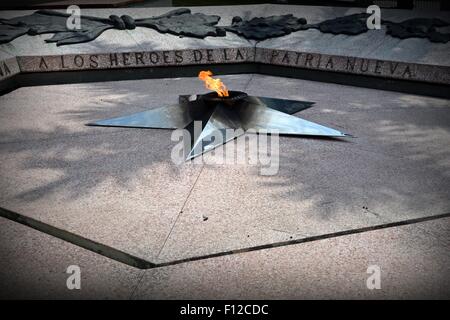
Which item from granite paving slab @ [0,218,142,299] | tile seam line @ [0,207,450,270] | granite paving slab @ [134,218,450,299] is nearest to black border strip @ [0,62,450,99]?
tile seam line @ [0,207,450,270]

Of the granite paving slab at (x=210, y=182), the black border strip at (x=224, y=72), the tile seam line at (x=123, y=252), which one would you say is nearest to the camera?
the tile seam line at (x=123, y=252)

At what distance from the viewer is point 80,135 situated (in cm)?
495

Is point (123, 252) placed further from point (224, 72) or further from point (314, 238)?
point (224, 72)

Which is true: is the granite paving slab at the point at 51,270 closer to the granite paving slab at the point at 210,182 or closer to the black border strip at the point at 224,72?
the granite paving slab at the point at 210,182

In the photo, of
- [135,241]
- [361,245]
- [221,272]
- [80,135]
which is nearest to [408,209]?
[361,245]

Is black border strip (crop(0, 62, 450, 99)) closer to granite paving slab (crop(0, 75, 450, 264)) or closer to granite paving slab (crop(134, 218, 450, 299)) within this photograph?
granite paving slab (crop(0, 75, 450, 264))

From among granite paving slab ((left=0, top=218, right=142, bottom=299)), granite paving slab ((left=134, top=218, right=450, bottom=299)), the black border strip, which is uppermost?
the black border strip

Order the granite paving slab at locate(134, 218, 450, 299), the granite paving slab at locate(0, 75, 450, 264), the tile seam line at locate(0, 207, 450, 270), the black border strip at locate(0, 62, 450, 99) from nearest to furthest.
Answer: the granite paving slab at locate(134, 218, 450, 299), the tile seam line at locate(0, 207, 450, 270), the granite paving slab at locate(0, 75, 450, 264), the black border strip at locate(0, 62, 450, 99)

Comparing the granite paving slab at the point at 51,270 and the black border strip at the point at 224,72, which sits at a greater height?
the black border strip at the point at 224,72

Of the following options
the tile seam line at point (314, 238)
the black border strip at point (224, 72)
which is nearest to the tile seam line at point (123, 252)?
the tile seam line at point (314, 238)

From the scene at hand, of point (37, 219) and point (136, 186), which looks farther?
point (136, 186)

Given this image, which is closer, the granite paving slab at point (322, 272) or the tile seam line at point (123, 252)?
the granite paving slab at point (322, 272)
